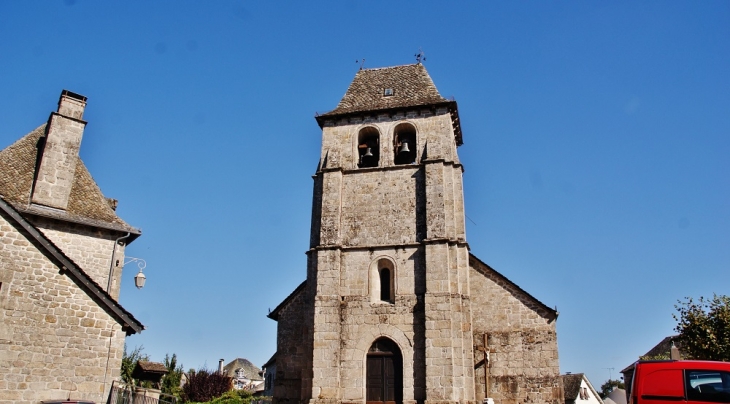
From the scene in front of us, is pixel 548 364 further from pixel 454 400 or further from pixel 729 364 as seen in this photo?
pixel 729 364

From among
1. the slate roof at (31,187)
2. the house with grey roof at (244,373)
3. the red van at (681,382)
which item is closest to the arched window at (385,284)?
the slate roof at (31,187)

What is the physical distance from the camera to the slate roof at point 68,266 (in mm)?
11625

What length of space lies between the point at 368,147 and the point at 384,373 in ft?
28.7

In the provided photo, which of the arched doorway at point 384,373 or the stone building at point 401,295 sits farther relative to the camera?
the stone building at point 401,295

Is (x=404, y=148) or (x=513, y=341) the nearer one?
(x=513, y=341)

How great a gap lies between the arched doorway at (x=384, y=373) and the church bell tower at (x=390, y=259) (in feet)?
Answer: 0.11

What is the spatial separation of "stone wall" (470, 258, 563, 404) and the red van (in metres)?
9.67

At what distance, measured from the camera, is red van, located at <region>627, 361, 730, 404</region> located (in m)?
9.47

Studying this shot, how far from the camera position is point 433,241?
20188 mm

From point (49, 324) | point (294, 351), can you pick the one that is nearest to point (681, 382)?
point (49, 324)

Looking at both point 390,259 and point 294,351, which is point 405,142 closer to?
point 390,259

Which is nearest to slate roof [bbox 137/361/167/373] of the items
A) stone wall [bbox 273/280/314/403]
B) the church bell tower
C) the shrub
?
stone wall [bbox 273/280/314/403]

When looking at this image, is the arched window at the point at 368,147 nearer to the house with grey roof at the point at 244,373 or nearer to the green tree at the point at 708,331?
the green tree at the point at 708,331

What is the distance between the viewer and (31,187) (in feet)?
53.2
